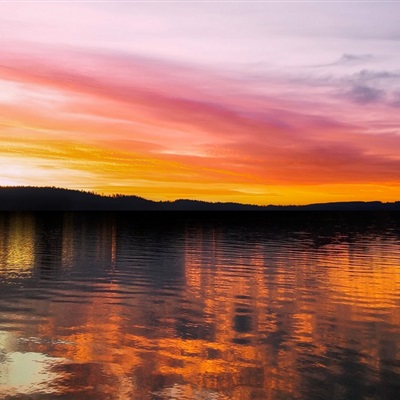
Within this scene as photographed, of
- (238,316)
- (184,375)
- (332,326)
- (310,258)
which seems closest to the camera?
(184,375)

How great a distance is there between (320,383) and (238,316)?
433 inches

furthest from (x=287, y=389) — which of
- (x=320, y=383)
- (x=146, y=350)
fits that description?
(x=146, y=350)

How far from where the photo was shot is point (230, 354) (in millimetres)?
21359

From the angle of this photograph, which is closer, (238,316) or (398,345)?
(398,345)

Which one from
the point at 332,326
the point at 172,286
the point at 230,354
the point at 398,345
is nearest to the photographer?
the point at 230,354

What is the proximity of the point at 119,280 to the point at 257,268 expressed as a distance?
13723 mm

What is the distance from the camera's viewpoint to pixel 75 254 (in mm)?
68062

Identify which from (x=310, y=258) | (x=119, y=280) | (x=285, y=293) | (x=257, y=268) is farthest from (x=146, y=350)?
(x=310, y=258)

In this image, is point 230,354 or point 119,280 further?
point 119,280

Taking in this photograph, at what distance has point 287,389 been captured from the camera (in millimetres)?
17438

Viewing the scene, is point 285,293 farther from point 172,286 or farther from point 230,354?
point 230,354

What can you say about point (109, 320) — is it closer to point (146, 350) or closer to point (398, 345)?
point (146, 350)

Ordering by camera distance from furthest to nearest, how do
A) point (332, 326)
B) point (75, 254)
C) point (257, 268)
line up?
point (75, 254), point (257, 268), point (332, 326)

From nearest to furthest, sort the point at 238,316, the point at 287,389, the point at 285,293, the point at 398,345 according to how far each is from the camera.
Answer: the point at 287,389 < the point at 398,345 < the point at 238,316 < the point at 285,293
